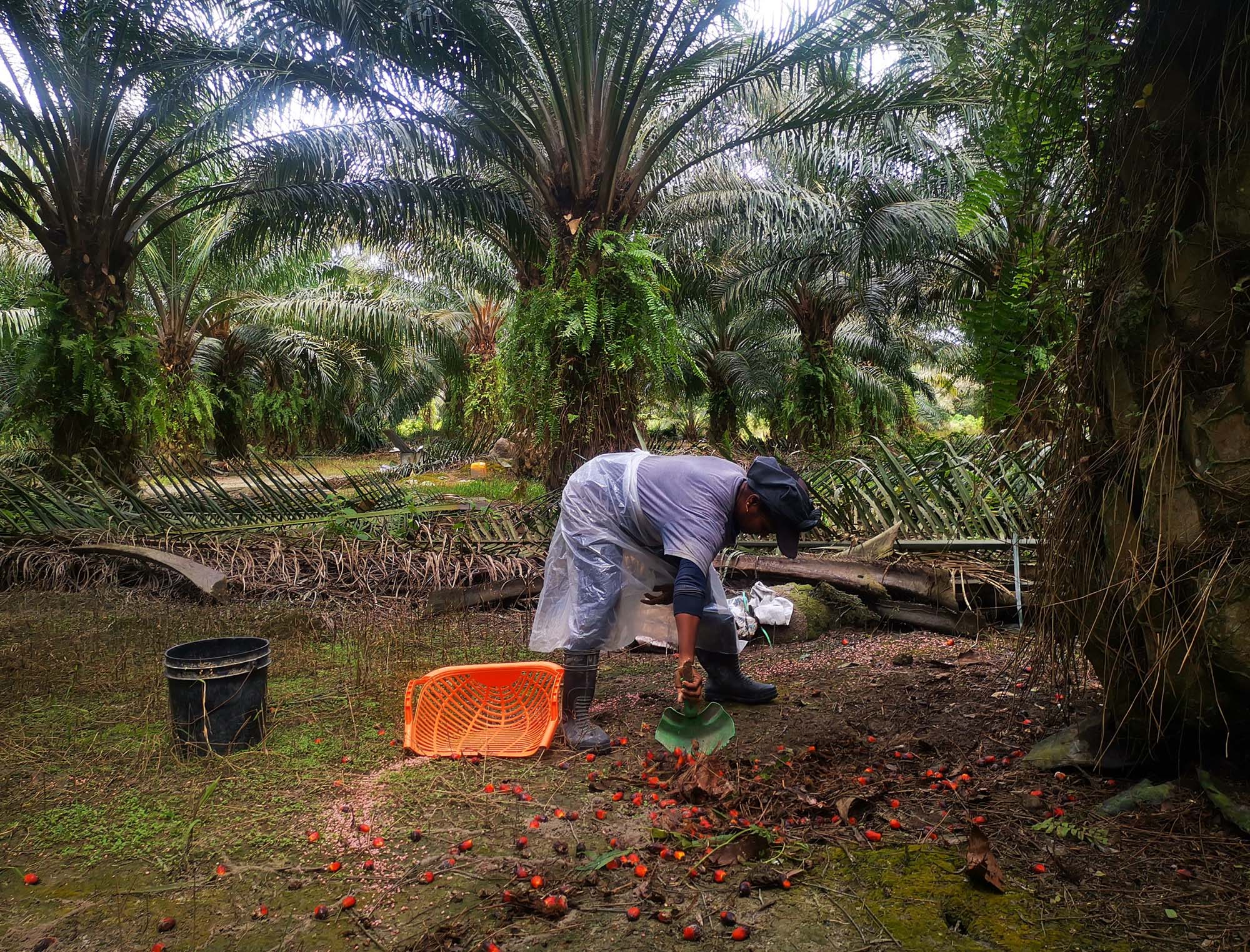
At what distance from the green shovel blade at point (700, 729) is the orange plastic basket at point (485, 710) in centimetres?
51

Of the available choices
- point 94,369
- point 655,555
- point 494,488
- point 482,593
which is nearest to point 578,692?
point 655,555

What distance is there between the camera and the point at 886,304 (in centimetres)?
1672

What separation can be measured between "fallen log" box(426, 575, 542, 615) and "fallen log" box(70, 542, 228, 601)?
1.52 meters

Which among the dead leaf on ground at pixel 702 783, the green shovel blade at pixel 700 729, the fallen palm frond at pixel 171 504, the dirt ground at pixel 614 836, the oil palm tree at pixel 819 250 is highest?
the oil palm tree at pixel 819 250

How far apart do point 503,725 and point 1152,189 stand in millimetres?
3076

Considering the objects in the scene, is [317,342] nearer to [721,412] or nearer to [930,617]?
[721,412]

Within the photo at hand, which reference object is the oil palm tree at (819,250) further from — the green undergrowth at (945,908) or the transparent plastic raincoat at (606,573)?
the green undergrowth at (945,908)

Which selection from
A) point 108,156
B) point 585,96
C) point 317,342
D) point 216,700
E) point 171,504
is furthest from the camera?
point 317,342

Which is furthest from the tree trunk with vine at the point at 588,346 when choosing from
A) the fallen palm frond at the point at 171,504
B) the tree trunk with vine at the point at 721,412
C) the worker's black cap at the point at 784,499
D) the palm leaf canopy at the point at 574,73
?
the tree trunk with vine at the point at 721,412

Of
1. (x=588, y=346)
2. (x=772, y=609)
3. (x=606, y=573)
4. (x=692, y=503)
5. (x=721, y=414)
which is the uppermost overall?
(x=588, y=346)

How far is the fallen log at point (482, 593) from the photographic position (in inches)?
238

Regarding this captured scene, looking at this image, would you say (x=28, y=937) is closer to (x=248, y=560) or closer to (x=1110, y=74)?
(x=1110, y=74)

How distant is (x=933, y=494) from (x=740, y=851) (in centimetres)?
392

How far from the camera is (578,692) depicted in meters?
3.56
